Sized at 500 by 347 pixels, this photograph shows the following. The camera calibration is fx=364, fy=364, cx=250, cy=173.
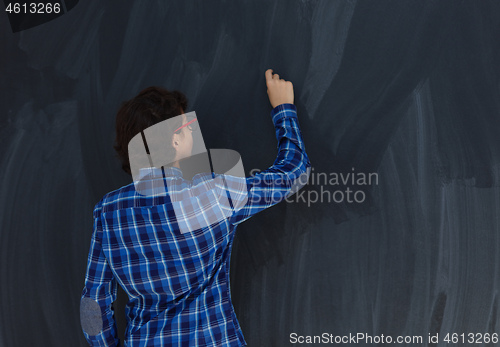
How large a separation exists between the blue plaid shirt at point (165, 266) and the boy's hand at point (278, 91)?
0.55 feet

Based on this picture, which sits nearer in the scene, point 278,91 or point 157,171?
point 157,171

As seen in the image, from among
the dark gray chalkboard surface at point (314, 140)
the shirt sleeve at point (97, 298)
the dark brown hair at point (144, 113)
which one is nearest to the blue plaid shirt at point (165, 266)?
the shirt sleeve at point (97, 298)

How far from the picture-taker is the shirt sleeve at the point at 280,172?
81 centimetres

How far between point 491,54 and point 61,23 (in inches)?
47.7

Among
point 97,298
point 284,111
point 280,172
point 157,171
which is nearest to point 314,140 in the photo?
point 284,111

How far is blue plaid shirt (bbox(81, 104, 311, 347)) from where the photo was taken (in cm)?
78

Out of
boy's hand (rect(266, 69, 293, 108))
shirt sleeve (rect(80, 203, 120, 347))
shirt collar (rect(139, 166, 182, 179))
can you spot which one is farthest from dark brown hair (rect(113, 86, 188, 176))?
boy's hand (rect(266, 69, 293, 108))

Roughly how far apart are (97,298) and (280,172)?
52 cm

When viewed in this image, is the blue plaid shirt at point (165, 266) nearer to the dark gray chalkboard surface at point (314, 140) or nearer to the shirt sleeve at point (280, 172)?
the shirt sleeve at point (280, 172)

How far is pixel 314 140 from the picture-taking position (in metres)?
1.03

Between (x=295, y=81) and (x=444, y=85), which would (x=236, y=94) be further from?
(x=444, y=85)

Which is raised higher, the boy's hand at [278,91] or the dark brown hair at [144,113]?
the boy's hand at [278,91]

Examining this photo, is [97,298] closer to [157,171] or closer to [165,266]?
[165,266]

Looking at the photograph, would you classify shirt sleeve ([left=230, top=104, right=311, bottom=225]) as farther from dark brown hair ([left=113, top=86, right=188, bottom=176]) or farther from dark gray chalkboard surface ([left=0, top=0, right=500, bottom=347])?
→ dark brown hair ([left=113, top=86, right=188, bottom=176])
